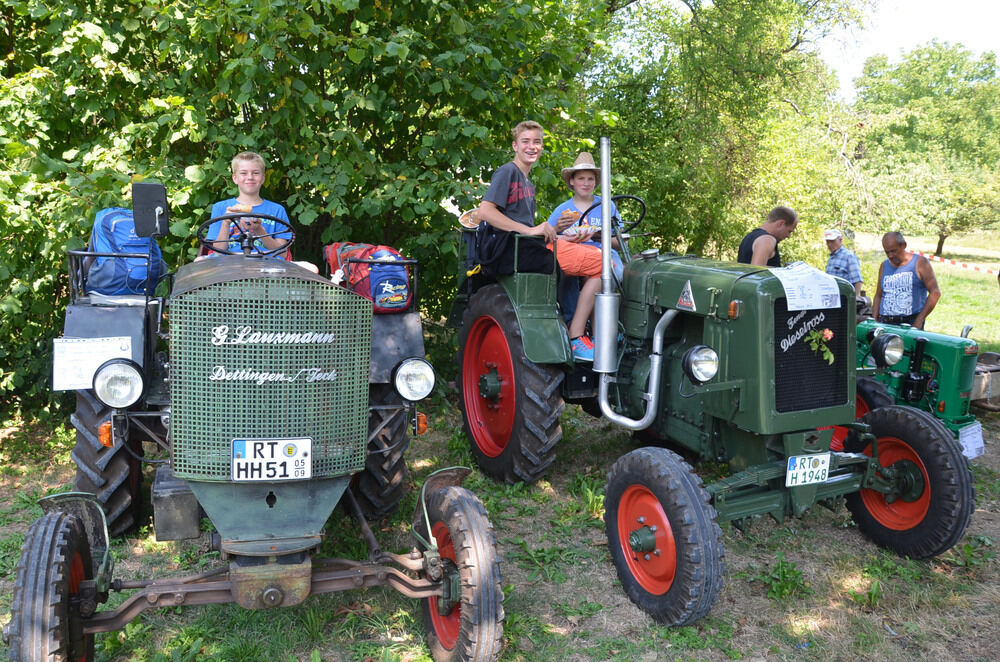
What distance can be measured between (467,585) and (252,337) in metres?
1.16

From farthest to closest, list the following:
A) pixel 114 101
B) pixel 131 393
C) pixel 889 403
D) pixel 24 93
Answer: pixel 114 101 < pixel 24 93 < pixel 889 403 < pixel 131 393

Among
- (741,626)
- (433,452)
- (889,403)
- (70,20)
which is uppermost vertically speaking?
(70,20)

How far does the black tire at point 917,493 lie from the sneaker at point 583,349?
157cm

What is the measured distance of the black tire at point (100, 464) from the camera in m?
3.68

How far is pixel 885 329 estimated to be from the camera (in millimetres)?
5547

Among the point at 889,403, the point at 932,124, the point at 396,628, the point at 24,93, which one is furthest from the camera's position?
the point at 932,124

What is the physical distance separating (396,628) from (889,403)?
10.6ft

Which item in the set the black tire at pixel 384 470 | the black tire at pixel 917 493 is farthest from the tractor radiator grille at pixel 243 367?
the black tire at pixel 917 493

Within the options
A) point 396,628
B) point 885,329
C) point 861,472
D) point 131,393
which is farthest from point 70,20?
point 885,329

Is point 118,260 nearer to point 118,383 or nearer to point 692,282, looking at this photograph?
point 118,383

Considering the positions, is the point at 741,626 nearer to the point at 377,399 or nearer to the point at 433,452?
the point at 377,399

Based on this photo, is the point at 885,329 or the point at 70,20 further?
the point at 885,329

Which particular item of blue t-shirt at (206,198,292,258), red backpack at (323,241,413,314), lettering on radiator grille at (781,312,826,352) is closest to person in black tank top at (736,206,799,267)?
lettering on radiator grille at (781,312,826,352)

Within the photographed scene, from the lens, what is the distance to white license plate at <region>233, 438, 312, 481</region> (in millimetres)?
2598
